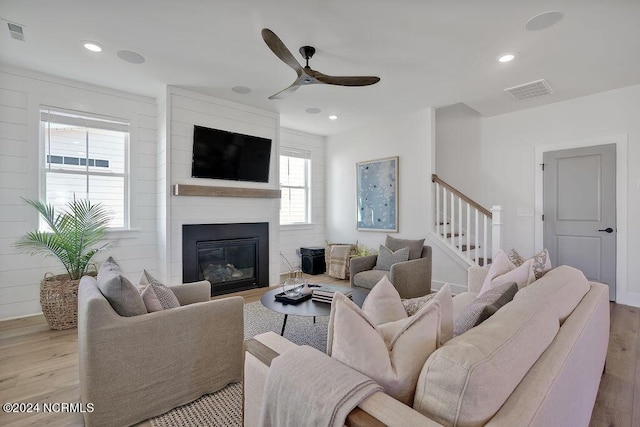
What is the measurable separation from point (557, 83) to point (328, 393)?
4.35 meters

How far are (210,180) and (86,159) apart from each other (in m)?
1.40

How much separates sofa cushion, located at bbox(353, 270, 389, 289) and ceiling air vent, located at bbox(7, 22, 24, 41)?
3.92 meters

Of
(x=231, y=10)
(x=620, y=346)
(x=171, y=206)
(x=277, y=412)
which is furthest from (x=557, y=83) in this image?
(x=171, y=206)

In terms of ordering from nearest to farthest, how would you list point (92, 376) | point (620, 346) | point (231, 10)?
1. point (92, 376)
2. point (231, 10)
3. point (620, 346)

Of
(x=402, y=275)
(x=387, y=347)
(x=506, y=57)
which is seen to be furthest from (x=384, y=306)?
(x=506, y=57)

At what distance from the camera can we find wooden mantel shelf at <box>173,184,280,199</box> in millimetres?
3789

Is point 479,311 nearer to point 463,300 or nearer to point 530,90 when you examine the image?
point 463,300

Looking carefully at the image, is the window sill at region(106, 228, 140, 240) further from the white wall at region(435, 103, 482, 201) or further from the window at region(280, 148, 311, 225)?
the white wall at region(435, 103, 482, 201)

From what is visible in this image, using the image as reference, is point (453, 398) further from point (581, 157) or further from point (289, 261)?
point (289, 261)

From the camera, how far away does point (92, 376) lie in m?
1.58

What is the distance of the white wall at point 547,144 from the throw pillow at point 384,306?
405 centimetres

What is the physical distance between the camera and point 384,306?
1315mm

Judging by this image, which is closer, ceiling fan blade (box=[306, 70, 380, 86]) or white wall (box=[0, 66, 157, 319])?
ceiling fan blade (box=[306, 70, 380, 86])

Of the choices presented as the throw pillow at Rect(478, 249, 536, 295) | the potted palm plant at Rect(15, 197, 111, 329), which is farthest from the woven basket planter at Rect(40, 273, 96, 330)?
the throw pillow at Rect(478, 249, 536, 295)
